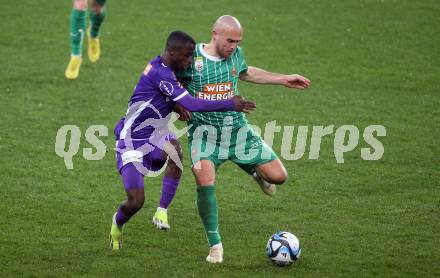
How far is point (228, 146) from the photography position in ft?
28.6

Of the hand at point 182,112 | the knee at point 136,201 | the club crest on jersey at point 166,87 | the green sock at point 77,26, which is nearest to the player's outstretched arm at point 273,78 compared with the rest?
the hand at point 182,112

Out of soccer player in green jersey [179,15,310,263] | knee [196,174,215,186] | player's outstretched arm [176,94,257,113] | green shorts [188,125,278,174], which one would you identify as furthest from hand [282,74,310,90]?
knee [196,174,215,186]

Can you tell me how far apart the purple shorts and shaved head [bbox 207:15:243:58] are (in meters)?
1.19

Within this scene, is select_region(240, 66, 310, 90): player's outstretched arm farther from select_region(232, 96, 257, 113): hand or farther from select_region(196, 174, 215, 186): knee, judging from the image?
select_region(196, 174, 215, 186): knee

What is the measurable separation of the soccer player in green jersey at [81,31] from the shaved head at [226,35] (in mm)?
6427

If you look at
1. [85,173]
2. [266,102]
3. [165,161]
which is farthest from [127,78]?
[165,161]

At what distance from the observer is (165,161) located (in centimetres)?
888

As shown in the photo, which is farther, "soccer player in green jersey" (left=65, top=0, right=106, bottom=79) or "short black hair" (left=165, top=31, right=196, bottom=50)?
"soccer player in green jersey" (left=65, top=0, right=106, bottom=79)

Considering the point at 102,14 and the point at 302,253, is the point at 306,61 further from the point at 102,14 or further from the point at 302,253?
the point at 302,253

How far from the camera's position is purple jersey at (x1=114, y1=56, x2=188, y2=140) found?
8273 mm

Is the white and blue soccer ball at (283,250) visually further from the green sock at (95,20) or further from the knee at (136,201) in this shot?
the green sock at (95,20)

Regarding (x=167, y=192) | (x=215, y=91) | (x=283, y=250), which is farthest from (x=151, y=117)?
(x=283, y=250)

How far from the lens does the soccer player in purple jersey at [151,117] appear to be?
26.2 feet

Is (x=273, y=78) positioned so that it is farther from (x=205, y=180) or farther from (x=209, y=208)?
Result: (x=209, y=208)
